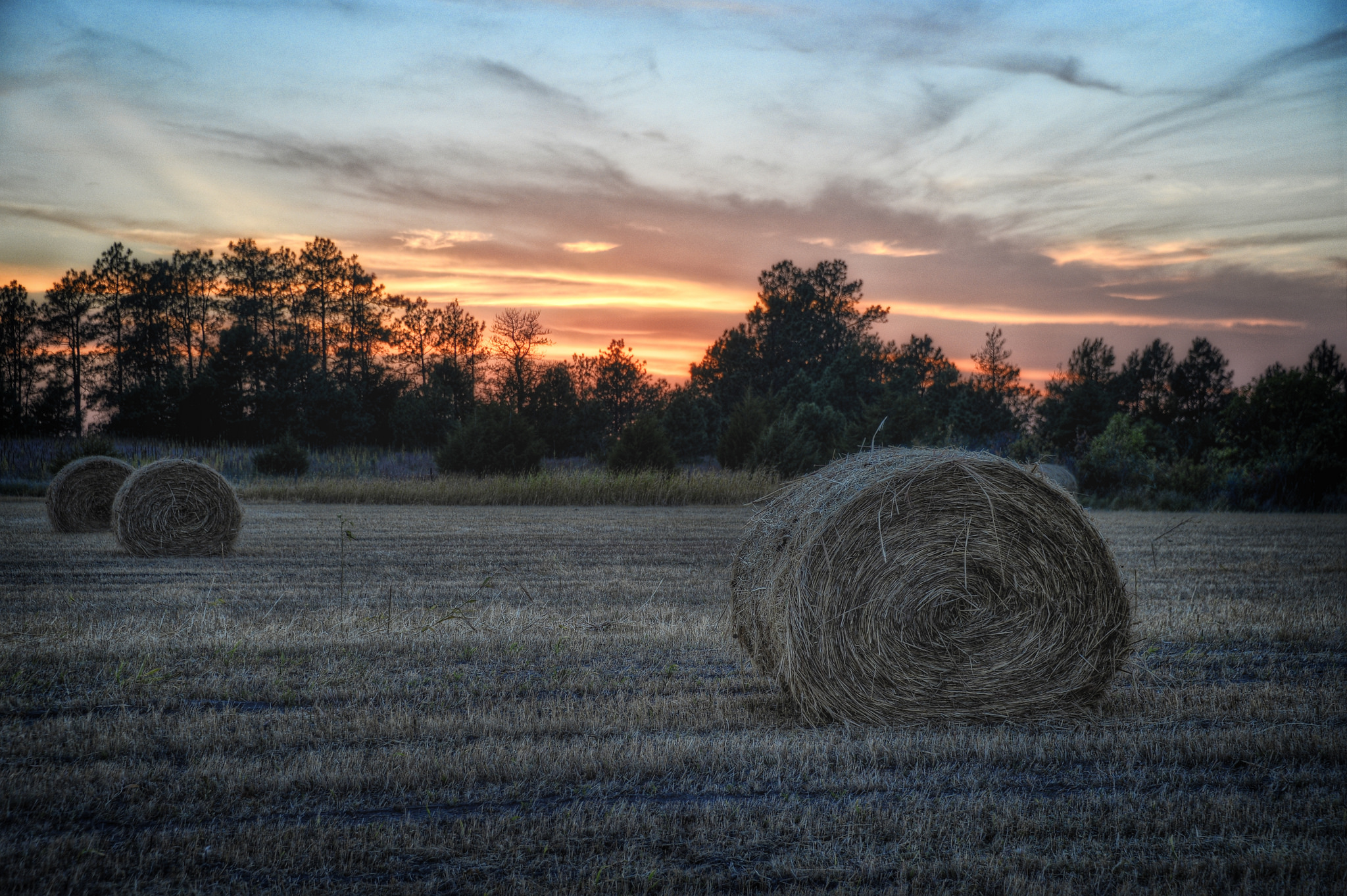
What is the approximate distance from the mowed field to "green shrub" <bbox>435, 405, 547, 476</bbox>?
86.6 ft

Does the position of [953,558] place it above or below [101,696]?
above

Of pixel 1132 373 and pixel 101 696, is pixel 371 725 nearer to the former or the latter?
pixel 101 696

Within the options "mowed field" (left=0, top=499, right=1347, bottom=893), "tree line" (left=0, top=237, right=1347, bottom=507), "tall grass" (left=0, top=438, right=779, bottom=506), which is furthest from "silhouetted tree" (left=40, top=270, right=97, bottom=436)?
"mowed field" (left=0, top=499, right=1347, bottom=893)

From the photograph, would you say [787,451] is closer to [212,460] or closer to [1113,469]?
[1113,469]

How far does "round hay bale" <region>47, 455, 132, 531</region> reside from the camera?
16203 mm

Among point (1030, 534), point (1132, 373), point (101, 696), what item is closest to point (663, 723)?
point (1030, 534)

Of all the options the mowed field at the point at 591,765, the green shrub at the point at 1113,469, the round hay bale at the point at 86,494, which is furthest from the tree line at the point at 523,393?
the mowed field at the point at 591,765

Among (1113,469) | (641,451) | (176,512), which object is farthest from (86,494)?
(1113,469)

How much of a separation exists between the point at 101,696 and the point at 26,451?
36.6m

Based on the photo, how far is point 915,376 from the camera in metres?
67.9

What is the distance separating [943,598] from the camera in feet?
18.3

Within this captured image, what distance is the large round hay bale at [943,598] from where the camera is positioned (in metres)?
5.43

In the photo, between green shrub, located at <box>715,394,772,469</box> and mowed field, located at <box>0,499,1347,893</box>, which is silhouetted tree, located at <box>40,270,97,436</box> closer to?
green shrub, located at <box>715,394,772,469</box>

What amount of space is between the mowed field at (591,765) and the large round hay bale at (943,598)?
0.86ft
